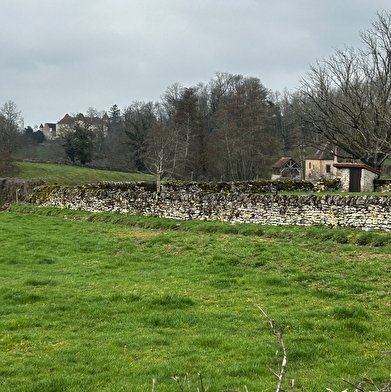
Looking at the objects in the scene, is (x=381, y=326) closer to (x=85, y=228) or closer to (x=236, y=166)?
(x=85, y=228)

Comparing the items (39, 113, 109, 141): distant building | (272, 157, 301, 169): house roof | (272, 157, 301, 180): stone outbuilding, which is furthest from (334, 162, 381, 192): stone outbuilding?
(39, 113, 109, 141): distant building

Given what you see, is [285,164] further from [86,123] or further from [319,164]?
[86,123]

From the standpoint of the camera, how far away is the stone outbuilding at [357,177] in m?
30.4

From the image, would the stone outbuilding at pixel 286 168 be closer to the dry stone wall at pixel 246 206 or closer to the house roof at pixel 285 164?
the house roof at pixel 285 164

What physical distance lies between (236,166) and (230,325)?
50.8 metres

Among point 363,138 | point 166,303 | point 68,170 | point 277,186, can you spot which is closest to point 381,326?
point 166,303

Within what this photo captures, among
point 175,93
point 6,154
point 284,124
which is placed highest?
point 175,93

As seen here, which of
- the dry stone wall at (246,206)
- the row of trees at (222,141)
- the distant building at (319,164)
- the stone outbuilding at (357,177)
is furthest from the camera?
the distant building at (319,164)

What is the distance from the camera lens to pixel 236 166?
57.9m

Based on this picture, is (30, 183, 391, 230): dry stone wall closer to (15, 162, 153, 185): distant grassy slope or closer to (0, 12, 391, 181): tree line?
(0, 12, 391, 181): tree line

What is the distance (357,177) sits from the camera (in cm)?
3062

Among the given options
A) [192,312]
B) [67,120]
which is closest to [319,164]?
[67,120]

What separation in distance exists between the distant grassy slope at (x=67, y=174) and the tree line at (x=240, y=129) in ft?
10.9

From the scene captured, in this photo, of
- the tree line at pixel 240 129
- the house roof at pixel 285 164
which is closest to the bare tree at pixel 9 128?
the tree line at pixel 240 129
